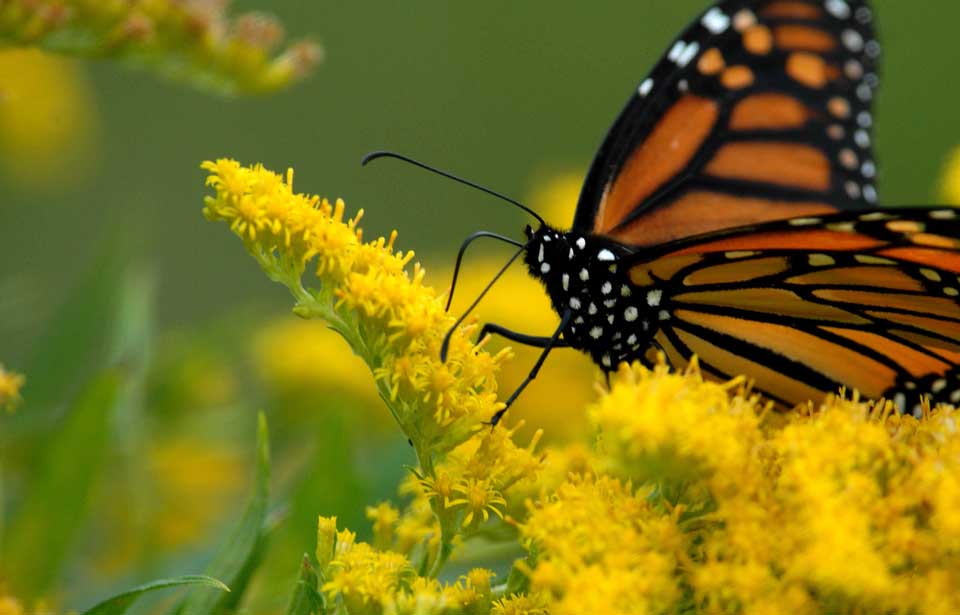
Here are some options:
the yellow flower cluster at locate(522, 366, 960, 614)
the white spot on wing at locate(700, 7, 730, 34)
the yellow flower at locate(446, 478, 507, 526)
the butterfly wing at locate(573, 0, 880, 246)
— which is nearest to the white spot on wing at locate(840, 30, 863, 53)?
the butterfly wing at locate(573, 0, 880, 246)

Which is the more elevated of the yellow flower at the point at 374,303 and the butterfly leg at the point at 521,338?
the yellow flower at the point at 374,303

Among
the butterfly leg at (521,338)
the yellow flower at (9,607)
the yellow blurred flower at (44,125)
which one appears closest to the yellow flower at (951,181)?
the butterfly leg at (521,338)

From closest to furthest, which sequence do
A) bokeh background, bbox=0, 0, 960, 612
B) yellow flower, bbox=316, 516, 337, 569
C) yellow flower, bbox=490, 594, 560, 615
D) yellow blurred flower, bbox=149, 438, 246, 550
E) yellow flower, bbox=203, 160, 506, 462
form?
yellow flower, bbox=490, 594, 560, 615
yellow flower, bbox=316, 516, 337, 569
yellow flower, bbox=203, 160, 506, 462
bokeh background, bbox=0, 0, 960, 612
yellow blurred flower, bbox=149, 438, 246, 550

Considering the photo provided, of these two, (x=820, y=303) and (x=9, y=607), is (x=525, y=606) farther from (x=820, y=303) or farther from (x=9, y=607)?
(x=820, y=303)

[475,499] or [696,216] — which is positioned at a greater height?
[696,216]

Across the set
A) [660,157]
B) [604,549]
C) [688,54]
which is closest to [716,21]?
[688,54]

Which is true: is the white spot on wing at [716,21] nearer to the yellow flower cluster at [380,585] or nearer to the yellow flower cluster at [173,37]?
the yellow flower cluster at [173,37]

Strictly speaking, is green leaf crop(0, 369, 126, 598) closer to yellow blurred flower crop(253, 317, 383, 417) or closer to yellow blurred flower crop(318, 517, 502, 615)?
yellow blurred flower crop(318, 517, 502, 615)
